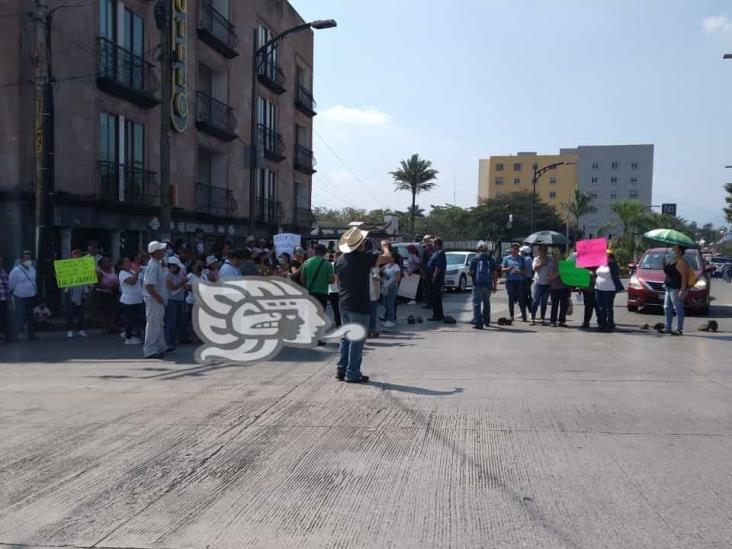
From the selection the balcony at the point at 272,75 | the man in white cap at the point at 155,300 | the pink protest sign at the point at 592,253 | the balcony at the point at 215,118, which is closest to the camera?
the man in white cap at the point at 155,300

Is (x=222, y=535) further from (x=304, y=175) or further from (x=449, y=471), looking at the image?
(x=304, y=175)

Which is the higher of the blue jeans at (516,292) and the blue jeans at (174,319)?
the blue jeans at (516,292)

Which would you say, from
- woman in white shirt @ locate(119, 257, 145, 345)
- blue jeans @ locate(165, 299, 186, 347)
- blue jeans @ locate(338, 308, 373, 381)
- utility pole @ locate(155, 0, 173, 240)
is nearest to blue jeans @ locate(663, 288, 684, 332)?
blue jeans @ locate(338, 308, 373, 381)

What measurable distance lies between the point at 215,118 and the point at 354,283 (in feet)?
64.4

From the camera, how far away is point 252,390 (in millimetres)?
7734

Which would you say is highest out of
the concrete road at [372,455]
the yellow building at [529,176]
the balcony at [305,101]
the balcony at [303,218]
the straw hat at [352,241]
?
the yellow building at [529,176]

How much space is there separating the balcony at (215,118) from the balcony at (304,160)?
7759 millimetres

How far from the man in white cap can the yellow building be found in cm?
9878

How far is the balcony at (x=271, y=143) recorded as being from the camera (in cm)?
3033

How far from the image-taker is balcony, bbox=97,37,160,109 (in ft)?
61.4

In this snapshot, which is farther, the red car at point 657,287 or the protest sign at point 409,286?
the protest sign at point 409,286

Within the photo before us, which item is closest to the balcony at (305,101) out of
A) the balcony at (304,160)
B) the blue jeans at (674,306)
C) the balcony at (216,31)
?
the balcony at (304,160)
